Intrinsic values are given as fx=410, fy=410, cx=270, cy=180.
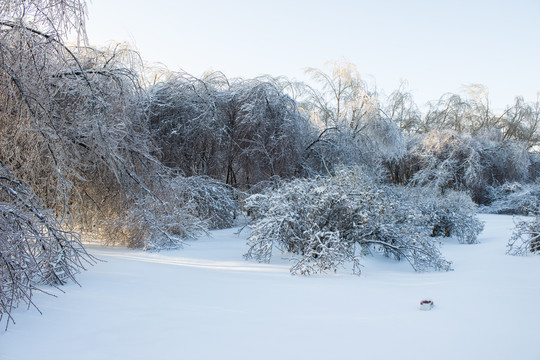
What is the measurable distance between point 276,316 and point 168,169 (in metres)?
5.50

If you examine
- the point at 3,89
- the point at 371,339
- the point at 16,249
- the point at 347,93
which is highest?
the point at 347,93

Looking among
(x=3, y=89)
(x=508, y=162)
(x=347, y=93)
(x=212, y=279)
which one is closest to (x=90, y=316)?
(x=212, y=279)

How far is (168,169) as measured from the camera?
8.66m

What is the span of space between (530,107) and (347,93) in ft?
49.7

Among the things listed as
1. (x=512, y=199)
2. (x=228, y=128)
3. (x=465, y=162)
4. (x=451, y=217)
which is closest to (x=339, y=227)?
(x=451, y=217)

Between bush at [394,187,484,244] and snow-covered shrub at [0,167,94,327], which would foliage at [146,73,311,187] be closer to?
bush at [394,187,484,244]

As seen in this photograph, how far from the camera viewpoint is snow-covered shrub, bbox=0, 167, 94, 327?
3203mm

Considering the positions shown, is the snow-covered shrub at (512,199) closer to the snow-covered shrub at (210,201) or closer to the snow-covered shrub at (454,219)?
the snow-covered shrub at (454,219)

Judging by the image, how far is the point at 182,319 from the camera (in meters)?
3.70

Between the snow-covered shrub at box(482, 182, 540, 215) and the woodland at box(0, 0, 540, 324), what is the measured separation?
8 centimetres

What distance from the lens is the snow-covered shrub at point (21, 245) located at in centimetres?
320

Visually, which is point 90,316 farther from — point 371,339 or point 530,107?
point 530,107

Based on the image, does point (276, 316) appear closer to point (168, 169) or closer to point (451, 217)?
point (168, 169)

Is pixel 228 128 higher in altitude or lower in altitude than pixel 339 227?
higher
